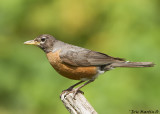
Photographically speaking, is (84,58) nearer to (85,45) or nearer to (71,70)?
(71,70)

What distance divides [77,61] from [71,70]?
0.24 metres

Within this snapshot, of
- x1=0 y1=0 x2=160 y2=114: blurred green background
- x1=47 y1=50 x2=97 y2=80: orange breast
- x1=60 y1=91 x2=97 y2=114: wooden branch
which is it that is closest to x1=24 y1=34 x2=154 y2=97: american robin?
x1=47 y1=50 x2=97 y2=80: orange breast

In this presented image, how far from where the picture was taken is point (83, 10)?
10.3 meters

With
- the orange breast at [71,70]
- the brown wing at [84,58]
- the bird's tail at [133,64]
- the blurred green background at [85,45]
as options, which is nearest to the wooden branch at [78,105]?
the orange breast at [71,70]

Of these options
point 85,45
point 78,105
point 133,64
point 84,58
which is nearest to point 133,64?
point 133,64

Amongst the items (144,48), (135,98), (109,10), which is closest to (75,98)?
(135,98)

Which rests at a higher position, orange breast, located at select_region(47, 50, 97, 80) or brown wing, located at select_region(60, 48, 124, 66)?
brown wing, located at select_region(60, 48, 124, 66)

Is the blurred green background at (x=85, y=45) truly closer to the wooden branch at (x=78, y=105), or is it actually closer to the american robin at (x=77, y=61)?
the american robin at (x=77, y=61)

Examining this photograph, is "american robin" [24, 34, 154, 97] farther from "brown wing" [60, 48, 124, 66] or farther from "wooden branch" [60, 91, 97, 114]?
"wooden branch" [60, 91, 97, 114]

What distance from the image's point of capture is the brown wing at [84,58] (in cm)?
655

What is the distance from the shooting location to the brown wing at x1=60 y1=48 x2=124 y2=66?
21.5 ft

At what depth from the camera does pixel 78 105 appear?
17.5ft

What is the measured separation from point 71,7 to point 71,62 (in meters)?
3.95

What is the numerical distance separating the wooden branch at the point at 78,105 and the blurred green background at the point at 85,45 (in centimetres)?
145
